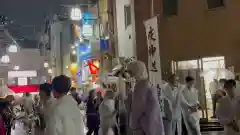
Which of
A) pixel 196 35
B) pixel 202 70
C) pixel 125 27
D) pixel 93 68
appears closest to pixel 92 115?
pixel 202 70

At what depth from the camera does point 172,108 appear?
31.0 feet

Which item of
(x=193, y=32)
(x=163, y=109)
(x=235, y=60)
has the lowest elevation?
(x=163, y=109)

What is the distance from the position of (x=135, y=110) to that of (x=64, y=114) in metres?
1.70

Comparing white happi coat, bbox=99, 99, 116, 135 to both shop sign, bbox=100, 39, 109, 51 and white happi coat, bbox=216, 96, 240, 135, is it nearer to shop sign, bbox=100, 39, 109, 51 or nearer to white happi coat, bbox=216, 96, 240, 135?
white happi coat, bbox=216, 96, 240, 135

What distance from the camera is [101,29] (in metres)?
28.0

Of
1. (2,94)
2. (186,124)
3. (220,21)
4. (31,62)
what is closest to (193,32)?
(220,21)

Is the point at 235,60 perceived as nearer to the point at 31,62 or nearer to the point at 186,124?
the point at 186,124

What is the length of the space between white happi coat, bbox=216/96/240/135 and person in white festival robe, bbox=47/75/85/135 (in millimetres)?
2839

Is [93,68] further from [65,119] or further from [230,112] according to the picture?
[65,119]

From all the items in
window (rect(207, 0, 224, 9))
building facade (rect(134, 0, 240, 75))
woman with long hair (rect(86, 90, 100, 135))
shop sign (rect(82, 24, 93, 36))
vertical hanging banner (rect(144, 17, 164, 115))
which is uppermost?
shop sign (rect(82, 24, 93, 36))

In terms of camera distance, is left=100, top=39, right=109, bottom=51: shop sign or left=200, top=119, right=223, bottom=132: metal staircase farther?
left=100, top=39, right=109, bottom=51: shop sign

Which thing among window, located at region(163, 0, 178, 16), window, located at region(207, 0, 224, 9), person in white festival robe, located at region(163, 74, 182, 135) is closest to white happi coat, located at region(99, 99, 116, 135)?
person in white festival robe, located at region(163, 74, 182, 135)

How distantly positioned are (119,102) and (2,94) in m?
2.93

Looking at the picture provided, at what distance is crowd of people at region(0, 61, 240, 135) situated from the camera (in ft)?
13.8
